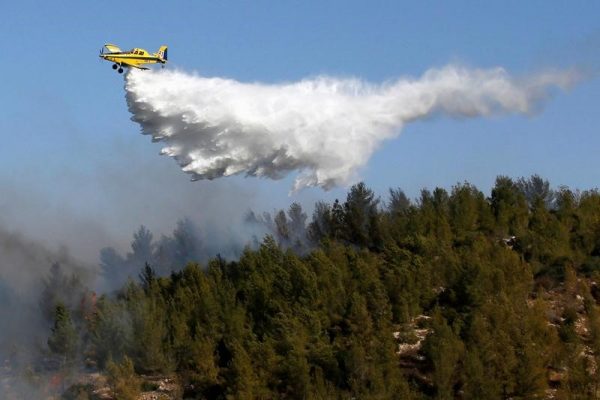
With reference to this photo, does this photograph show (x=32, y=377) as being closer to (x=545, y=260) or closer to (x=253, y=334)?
(x=253, y=334)

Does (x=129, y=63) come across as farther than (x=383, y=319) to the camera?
Yes

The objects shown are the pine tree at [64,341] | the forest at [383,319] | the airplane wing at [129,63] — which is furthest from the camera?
the airplane wing at [129,63]

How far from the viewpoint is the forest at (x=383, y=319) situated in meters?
→ 58.6

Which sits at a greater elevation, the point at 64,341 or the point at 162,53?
the point at 162,53

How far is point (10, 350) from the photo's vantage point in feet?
258

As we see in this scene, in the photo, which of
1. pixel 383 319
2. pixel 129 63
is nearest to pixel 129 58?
pixel 129 63

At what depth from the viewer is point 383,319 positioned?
64250 millimetres

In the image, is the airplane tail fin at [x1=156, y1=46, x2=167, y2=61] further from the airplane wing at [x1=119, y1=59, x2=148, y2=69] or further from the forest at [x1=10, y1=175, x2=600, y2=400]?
the forest at [x1=10, y1=175, x2=600, y2=400]

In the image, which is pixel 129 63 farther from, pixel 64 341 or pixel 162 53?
pixel 64 341

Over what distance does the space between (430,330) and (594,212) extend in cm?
3135

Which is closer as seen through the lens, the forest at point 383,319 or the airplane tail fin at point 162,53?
the forest at point 383,319

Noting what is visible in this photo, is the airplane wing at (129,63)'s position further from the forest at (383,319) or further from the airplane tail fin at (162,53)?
the forest at (383,319)

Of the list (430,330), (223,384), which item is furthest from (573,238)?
(223,384)

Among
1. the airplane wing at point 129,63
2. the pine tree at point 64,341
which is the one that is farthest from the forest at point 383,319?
the airplane wing at point 129,63
